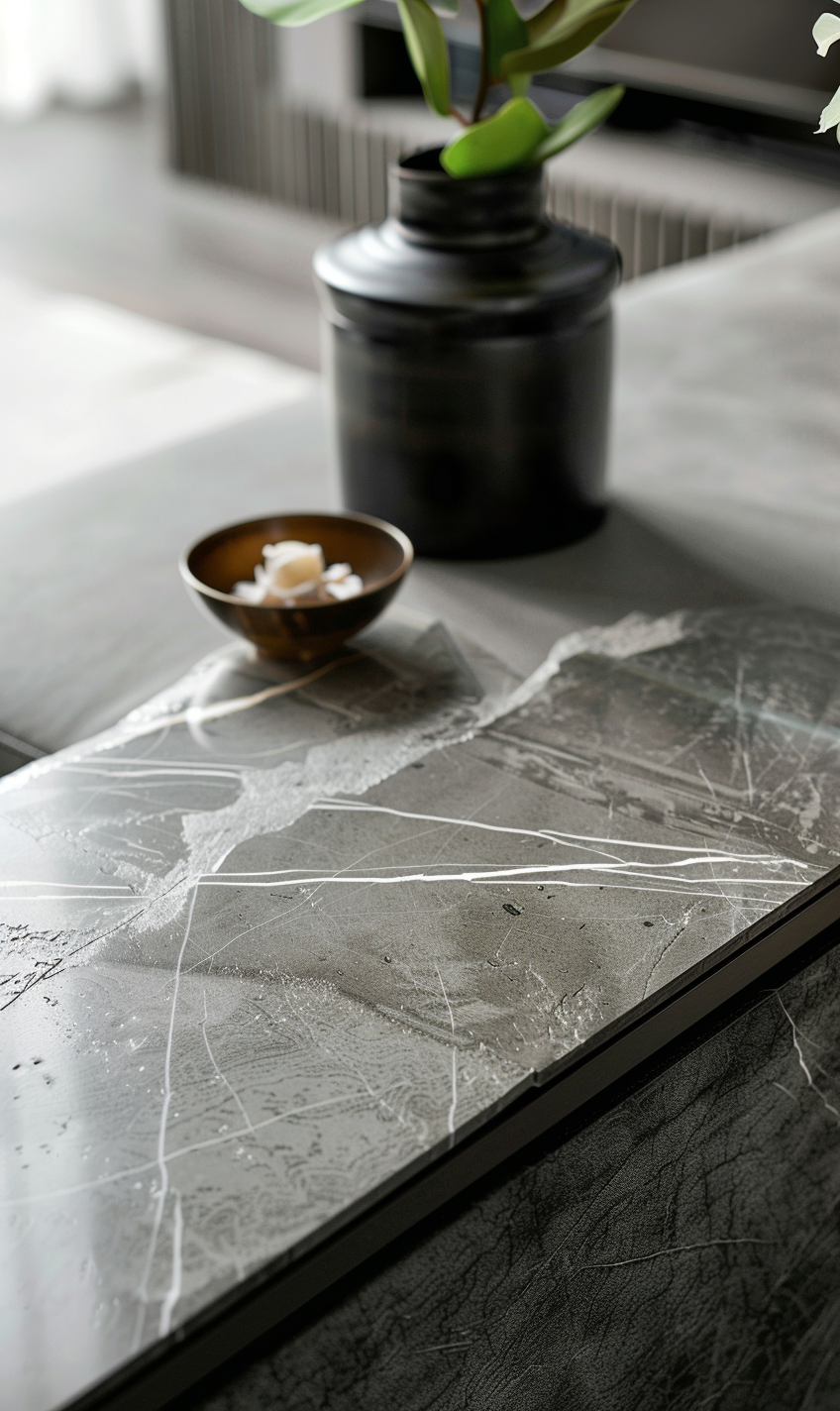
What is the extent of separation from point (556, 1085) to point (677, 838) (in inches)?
7.3

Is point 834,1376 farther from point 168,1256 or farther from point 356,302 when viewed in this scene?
point 356,302

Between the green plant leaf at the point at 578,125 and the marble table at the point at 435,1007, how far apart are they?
1.05 ft

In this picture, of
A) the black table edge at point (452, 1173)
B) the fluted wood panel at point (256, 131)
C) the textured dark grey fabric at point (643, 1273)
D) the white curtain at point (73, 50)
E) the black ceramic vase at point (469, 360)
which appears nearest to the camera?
the black table edge at point (452, 1173)

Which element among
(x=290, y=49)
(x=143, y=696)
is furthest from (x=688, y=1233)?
(x=290, y=49)

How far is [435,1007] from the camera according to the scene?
0.65 m

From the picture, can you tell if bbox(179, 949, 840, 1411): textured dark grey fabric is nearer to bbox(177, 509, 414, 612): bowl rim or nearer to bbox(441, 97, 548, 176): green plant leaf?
bbox(177, 509, 414, 612): bowl rim

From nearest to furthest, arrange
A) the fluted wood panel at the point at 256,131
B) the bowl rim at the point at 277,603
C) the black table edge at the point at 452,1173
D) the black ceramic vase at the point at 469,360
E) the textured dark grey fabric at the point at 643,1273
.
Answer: the black table edge at the point at 452,1173 < the textured dark grey fabric at the point at 643,1273 < the bowl rim at the point at 277,603 < the black ceramic vase at the point at 469,360 < the fluted wood panel at the point at 256,131

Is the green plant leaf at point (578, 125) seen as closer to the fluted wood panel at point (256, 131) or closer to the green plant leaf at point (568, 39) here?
the green plant leaf at point (568, 39)

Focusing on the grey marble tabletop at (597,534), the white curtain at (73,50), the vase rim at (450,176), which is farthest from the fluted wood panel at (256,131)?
the vase rim at (450,176)

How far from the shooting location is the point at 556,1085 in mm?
640

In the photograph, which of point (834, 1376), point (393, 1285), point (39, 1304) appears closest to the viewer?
point (39, 1304)

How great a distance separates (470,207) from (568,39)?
129 millimetres

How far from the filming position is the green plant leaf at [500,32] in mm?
976

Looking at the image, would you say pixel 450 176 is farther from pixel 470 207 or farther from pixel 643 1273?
pixel 643 1273
